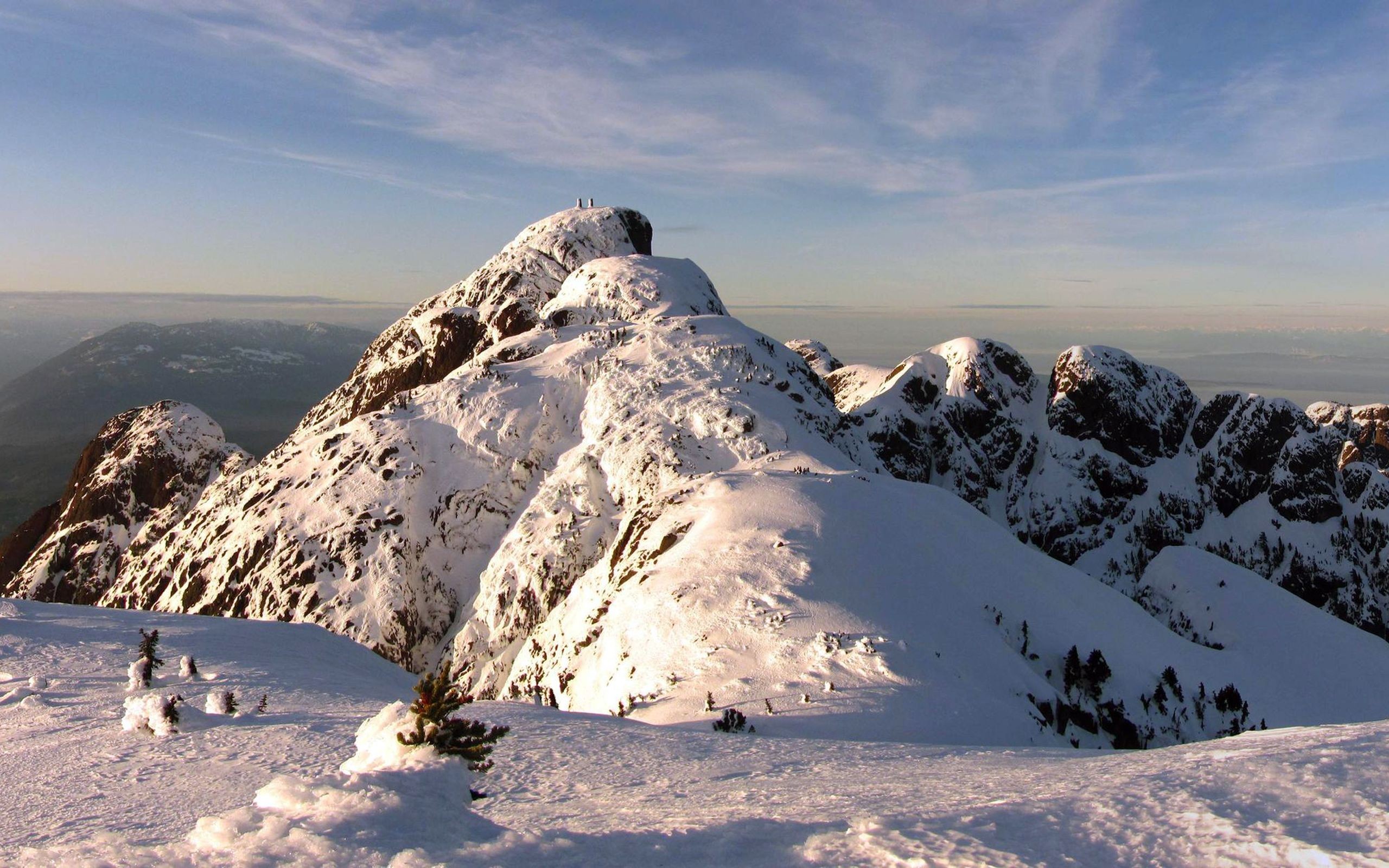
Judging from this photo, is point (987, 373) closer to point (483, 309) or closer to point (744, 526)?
point (483, 309)

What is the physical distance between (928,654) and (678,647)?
645 centimetres

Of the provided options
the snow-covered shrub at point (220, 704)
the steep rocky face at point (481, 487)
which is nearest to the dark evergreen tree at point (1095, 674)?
the steep rocky face at point (481, 487)

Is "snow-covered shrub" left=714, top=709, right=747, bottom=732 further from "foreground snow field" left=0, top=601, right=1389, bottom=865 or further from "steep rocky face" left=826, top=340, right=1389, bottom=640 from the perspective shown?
"steep rocky face" left=826, top=340, right=1389, bottom=640

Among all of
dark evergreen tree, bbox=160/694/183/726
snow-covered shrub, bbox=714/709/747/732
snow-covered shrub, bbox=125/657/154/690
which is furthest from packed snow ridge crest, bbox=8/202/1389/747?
snow-covered shrub, bbox=125/657/154/690

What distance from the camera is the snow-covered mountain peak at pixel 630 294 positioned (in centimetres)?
5853

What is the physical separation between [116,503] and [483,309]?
38920 mm

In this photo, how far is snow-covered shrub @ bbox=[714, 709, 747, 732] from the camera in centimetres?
1388

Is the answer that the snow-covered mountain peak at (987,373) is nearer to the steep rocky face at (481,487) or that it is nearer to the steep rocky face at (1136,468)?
the steep rocky face at (1136,468)

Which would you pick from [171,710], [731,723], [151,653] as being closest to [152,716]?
[171,710]

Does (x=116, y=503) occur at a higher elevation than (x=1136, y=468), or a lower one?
lower

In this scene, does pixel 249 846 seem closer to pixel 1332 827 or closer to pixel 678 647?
pixel 1332 827

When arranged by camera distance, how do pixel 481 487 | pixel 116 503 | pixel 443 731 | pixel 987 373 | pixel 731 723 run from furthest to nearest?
pixel 987 373, pixel 116 503, pixel 481 487, pixel 731 723, pixel 443 731

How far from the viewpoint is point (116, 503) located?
67.8m

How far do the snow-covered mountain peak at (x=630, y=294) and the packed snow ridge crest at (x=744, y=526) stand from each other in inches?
15.6
